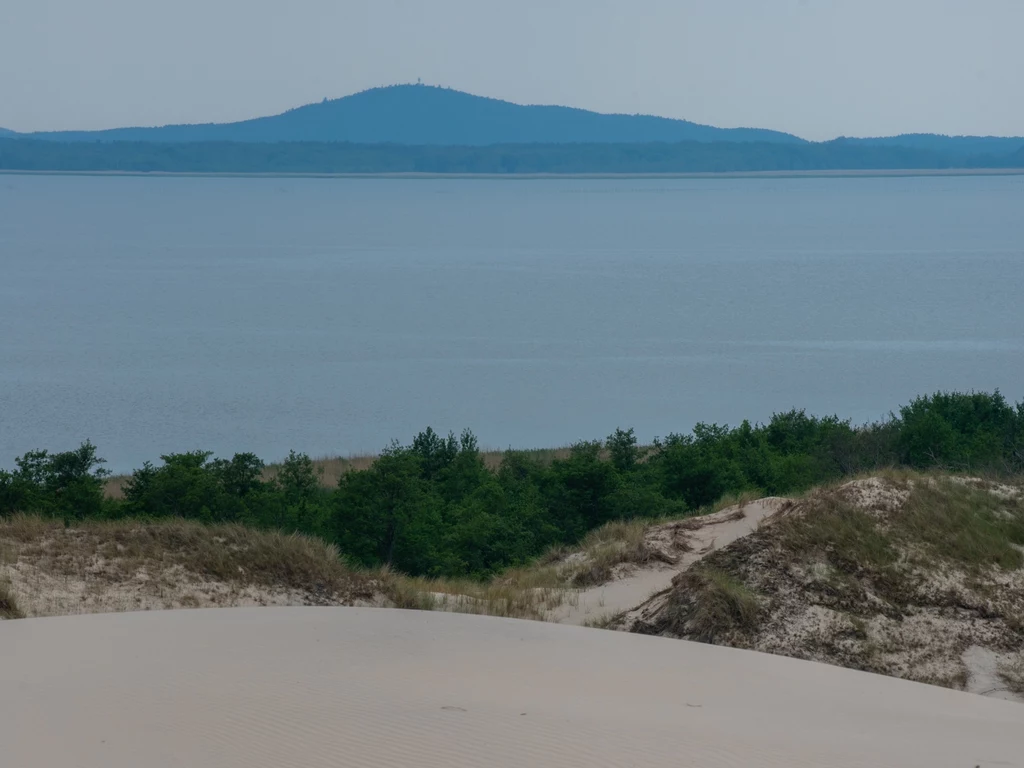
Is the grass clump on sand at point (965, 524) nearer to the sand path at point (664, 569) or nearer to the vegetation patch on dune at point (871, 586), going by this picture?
the vegetation patch on dune at point (871, 586)

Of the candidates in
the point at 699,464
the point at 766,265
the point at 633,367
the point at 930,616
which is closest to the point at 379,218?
the point at 766,265

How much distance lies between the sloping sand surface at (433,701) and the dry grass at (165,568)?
817 mm

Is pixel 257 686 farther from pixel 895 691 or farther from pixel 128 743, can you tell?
pixel 895 691

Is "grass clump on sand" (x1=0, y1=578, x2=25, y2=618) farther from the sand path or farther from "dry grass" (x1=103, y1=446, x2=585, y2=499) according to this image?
"dry grass" (x1=103, y1=446, x2=585, y2=499)

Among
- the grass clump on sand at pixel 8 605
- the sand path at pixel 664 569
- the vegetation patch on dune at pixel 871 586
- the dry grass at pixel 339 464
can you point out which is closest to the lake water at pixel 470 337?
the dry grass at pixel 339 464

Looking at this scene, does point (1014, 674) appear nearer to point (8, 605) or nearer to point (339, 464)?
point (8, 605)

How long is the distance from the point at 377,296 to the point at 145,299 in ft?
62.3

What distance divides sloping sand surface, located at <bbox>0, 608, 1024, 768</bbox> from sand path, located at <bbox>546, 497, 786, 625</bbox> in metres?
1.64

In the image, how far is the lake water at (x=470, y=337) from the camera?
5419cm

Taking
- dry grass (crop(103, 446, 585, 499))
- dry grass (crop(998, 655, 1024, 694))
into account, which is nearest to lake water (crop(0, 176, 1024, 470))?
dry grass (crop(103, 446, 585, 499))

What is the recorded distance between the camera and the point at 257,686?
30.4 feet

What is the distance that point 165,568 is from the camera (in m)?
13.1

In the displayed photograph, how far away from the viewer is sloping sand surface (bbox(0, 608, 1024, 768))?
7.78 m

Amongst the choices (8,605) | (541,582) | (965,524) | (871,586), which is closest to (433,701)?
(8,605)
